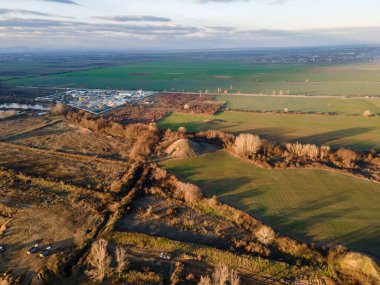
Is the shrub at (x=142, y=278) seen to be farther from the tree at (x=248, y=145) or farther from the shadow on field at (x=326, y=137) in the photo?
the shadow on field at (x=326, y=137)

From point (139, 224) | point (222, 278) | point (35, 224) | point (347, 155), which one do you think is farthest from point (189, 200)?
point (347, 155)

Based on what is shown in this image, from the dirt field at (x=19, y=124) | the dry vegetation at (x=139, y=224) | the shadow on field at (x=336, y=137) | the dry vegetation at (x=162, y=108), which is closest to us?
the dry vegetation at (x=139, y=224)

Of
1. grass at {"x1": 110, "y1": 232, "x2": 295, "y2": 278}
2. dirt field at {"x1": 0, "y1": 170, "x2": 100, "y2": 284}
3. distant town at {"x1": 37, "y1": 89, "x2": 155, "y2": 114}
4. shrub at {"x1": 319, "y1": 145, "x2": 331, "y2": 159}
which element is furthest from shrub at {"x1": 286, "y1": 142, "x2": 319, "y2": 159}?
distant town at {"x1": 37, "y1": 89, "x2": 155, "y2": 114}

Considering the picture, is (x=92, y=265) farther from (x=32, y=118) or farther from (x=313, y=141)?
(x=32, y=118)

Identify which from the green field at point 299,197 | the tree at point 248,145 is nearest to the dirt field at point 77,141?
the green field at point 299,197

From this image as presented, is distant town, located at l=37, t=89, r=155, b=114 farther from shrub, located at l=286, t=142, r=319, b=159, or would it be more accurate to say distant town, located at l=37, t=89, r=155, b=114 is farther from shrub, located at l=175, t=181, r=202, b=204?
shrub, located at l=286, t=142, r=319, b=159

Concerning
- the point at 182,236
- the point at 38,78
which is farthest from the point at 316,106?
the point at 38,78
